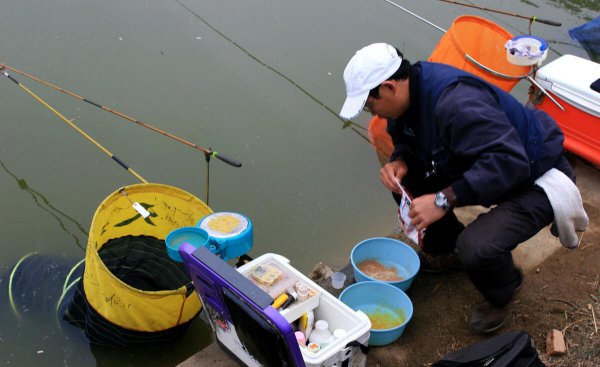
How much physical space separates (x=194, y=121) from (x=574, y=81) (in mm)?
2650

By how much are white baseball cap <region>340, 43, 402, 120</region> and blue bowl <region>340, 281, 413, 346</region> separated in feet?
2.83

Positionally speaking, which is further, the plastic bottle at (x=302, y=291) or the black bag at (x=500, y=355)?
the plastic bottle at (x=302, y=291)

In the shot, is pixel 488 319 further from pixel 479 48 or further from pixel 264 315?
pixel 479 48

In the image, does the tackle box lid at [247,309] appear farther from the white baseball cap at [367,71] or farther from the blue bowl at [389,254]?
the blue bowl at [389,254]

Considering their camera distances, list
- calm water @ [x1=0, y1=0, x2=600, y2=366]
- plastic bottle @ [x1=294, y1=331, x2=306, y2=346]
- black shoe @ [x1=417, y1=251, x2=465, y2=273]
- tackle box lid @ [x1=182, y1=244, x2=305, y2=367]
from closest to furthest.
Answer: tackle box lid @ [x1=182, y1=244, x2=305, y2=367], plastic bottle @ [x1=294, y1=331, x2=306, y2=346], black shoe @ [x1=417, y1=251, x2=465, y2=273], calm water @ [x1=0, y1=0, x2=600, y2=366]

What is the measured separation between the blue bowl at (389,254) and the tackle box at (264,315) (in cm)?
59

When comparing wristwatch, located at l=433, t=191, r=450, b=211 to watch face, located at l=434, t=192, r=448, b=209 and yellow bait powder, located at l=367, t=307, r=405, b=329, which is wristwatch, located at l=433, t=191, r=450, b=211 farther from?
yellow bait powder, located at l=367, t=307, r=405, b=329

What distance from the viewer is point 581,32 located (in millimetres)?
4949

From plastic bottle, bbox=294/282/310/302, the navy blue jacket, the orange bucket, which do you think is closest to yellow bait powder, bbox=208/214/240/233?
plastic bottle, bbox=294/282/310/302

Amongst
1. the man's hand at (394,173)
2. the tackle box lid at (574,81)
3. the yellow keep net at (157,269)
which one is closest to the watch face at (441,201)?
the man's hand at (394,173)

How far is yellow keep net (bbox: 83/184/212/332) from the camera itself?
7.66 feet

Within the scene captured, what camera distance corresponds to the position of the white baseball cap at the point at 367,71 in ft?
6.89

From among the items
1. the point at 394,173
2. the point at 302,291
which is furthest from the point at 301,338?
the point at 394,173

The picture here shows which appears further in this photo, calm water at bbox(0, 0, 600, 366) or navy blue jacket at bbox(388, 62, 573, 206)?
calm water at bbox(0, 0, 600, 366)
